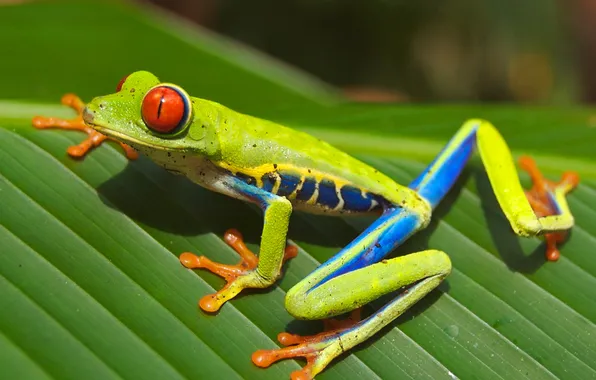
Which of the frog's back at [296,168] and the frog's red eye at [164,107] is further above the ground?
the frog's red eye at [164,107]

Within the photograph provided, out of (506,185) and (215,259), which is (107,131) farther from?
(506,185)

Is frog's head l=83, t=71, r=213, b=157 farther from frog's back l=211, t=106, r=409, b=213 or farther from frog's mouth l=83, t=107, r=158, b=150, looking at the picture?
frog's back l=211, t=106, r=409, b=213

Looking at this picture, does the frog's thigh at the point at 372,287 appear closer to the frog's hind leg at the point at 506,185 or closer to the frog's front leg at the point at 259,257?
the frog's front leg at the point at 259,257

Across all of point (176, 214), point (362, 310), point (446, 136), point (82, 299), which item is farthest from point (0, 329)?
point (446, 136)

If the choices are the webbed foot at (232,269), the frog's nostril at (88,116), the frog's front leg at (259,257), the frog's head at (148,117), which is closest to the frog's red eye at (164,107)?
the frog's head at (148,117)

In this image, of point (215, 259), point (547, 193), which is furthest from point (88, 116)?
point (547, 193)
